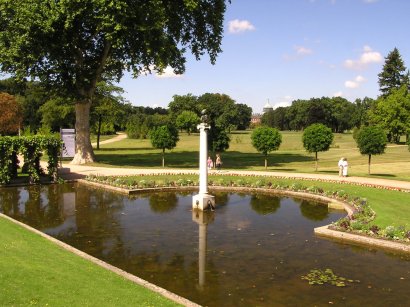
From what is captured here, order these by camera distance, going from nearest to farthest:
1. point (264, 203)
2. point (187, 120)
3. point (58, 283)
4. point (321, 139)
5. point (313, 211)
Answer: point (58, 283)
point (313, 211)
point (264, 203)
point (321, 139)
point (187, 120)

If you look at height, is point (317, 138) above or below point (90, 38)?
below

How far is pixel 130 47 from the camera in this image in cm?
3559

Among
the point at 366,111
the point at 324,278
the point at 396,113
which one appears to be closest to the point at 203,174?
the point at 324,278

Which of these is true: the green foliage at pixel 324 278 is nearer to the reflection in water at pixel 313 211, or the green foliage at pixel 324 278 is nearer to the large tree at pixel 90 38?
the reflection in water at pixel 313 211

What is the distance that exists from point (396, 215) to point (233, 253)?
7933 millimetres

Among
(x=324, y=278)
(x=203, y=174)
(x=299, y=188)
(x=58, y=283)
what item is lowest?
(x=324, y=278)

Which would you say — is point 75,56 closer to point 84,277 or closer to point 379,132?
point 379,132

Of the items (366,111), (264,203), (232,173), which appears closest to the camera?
(264,203)

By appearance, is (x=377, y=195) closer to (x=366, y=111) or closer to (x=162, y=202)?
(x=162, y=202)

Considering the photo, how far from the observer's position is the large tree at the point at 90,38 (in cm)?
2994

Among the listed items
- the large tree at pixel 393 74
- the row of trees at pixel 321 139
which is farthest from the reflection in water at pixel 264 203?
the large tree at pixel 393 74

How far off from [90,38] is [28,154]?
494 inches

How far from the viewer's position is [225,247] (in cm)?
1393

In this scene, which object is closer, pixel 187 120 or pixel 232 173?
pixel 232 173
